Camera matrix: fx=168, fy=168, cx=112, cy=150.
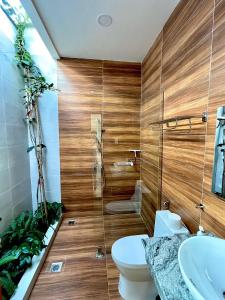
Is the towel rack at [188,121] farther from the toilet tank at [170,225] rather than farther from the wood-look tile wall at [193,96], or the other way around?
the toilet tank at [170,225]

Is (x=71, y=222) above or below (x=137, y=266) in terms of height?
below

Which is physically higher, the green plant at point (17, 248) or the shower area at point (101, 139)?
the shower area at point (101, 139)

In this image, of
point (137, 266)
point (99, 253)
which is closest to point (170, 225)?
point (137, 266)

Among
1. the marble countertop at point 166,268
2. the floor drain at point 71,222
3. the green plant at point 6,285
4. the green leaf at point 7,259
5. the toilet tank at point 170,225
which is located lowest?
the floor drain at point 71,222

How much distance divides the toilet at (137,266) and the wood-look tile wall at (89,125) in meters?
1.36

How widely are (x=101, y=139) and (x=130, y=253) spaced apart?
68.9 inches

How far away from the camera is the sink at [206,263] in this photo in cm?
72

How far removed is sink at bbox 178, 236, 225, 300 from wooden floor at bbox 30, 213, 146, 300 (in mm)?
1145

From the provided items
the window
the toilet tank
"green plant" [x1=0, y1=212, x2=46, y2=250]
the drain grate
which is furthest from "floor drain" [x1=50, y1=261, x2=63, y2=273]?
the window

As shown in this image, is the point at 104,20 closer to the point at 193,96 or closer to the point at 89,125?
the point at 193,96

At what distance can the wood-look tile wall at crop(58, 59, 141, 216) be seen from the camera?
2715 mm

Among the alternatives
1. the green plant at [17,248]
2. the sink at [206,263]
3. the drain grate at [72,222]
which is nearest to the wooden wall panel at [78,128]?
the drain grate at [72,222]

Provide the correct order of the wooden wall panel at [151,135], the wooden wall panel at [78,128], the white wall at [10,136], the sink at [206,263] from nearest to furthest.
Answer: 1. the sink at [206,263]
2. the white wall at [10,136]
3. the wooden wall panel at [151,135]
4. the wooden wall panel at [78,128]

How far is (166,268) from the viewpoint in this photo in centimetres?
86
